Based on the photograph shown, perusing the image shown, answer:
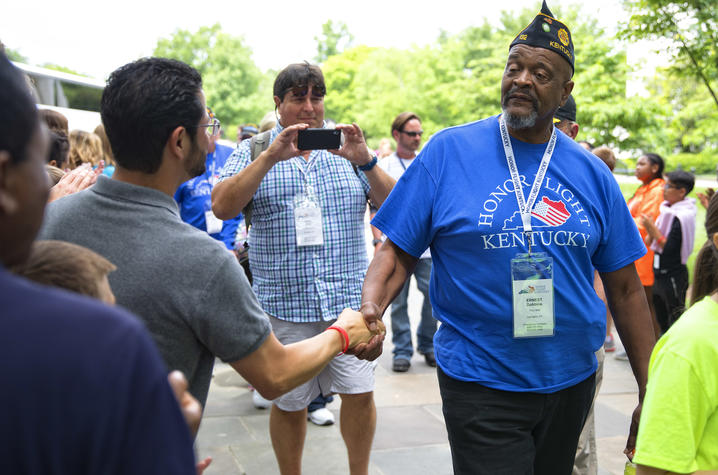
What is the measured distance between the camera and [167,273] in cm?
176

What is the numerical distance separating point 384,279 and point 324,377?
1.24 metres

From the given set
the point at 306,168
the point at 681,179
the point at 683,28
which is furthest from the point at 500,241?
the point at 683,28

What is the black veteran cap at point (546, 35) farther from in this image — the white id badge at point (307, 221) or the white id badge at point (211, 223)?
the white id badge at point (211, 223)

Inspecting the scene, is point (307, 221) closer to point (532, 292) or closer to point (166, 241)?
point (532, 292)

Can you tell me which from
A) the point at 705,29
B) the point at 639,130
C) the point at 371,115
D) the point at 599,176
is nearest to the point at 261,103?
the point at 371,115

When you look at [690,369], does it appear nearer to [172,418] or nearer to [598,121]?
[172,418]

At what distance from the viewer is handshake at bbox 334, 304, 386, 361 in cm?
254

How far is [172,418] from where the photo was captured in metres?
0.91

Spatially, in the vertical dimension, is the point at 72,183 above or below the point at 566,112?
below

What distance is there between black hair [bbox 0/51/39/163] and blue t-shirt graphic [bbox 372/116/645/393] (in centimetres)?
177

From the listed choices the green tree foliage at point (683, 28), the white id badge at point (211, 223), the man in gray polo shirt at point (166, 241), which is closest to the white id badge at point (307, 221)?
the man in gray polo shirt at point (166, 241)

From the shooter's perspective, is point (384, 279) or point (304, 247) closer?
point (384, 279)

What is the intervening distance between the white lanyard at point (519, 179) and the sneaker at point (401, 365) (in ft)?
13.2

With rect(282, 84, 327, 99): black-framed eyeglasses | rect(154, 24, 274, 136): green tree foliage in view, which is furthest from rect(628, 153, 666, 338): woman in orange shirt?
rect(154, 24, 274, 136): green tree foliage
